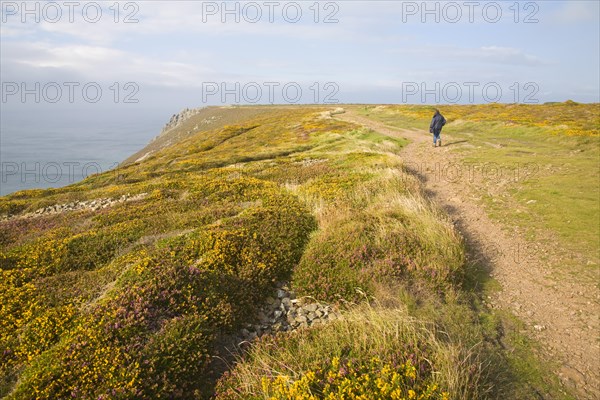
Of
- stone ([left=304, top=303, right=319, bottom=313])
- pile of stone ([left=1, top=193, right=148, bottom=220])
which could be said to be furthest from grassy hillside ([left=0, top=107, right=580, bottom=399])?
pile of stone ([left=1, top=193, right=148, bottom=220])

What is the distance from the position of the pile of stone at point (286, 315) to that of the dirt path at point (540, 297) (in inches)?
190

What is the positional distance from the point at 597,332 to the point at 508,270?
3167 millimetres

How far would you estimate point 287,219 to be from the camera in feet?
43.7

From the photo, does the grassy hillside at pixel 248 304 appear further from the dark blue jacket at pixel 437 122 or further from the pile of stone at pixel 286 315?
the dark blue jacket at pixel 437 122

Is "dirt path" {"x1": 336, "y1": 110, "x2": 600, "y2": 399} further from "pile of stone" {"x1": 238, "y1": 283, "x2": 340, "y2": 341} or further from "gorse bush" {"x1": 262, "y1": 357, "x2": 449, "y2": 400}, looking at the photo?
"pile of stone" {"x1": 238, "y1": 283, "x2": 340, "y2": 341}

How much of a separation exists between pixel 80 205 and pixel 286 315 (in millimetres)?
19605

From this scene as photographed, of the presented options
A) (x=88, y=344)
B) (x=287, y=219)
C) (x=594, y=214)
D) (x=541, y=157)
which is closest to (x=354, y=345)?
(x=88, y=344)

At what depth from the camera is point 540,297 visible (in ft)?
31.6

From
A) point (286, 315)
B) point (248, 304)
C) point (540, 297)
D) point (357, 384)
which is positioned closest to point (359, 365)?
point (357, 384)

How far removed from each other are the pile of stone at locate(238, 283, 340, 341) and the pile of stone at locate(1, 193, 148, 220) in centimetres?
1430

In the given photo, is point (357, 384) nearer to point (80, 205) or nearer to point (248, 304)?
point (248, 304)

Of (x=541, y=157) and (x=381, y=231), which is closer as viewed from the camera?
(x=381, y=231)

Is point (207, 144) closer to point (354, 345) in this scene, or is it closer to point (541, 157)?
point (541, 157)

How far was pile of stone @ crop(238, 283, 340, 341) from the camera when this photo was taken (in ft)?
27.7
